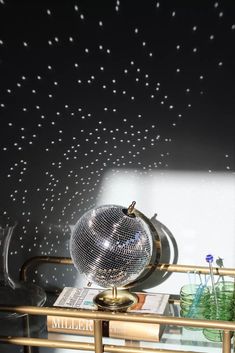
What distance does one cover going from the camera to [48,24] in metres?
1.30

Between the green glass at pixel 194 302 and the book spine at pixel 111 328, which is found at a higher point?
the green glass at pixel 194 302

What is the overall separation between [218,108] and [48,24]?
1.51ft

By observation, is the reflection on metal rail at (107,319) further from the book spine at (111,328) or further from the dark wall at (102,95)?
the dark wall at (102,95)

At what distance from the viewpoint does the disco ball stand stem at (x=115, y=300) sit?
1225 millimetres

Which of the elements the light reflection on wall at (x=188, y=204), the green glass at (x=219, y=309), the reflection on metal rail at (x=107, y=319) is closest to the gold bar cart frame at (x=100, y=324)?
the reflection on metal rail at (x=107, y=319)

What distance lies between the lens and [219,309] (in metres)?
1.23

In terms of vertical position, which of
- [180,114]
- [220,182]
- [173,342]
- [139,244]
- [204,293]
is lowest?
[173,342]

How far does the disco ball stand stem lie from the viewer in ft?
4.02

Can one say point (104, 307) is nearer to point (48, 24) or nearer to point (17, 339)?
point (17, 339)

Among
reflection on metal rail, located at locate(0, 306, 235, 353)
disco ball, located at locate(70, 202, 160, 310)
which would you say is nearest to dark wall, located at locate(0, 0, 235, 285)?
disco ball, located at locate(70, 202, 160, 310)

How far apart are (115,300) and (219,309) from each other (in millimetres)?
240

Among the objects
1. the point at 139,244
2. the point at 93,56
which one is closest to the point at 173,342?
the point at 139,244

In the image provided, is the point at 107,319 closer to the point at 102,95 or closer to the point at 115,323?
the point at 115,323

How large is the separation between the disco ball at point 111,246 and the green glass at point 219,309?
0.62 ft
